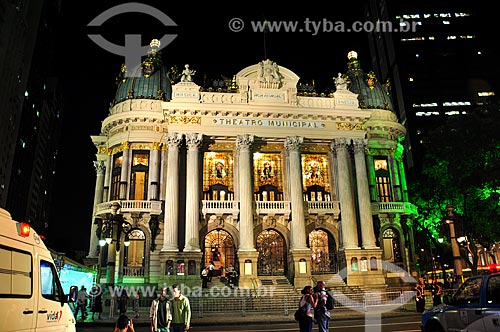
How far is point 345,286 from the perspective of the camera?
29.6 meters

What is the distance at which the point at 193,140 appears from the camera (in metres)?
32.0

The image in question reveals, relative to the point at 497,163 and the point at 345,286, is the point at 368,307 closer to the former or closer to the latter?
the point at 345,286

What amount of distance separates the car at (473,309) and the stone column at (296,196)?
21197 mm

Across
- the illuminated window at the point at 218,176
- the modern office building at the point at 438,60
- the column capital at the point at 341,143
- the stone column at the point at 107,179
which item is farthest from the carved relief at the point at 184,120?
the modern office building at the point at 438,60

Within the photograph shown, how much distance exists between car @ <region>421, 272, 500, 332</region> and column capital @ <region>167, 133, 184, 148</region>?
25.0 metres

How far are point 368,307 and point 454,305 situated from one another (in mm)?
15874

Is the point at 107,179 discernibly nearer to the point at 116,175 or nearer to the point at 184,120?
the point at 116,175

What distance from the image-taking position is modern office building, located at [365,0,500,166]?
80.6 metres

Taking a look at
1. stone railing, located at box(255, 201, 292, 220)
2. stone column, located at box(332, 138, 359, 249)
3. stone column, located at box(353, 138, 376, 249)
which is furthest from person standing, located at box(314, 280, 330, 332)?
stone column, located at box(353, 138, 376, 249)

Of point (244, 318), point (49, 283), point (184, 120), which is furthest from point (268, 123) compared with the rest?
point (49, 283)

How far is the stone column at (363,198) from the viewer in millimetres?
32562

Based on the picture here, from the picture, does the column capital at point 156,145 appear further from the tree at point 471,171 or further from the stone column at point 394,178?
the tree at point 471,171

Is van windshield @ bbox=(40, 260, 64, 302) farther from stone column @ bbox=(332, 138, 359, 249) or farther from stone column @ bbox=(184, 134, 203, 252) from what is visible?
stone column @ bbox=(332, 138, 359, 249)

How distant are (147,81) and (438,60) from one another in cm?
6799
